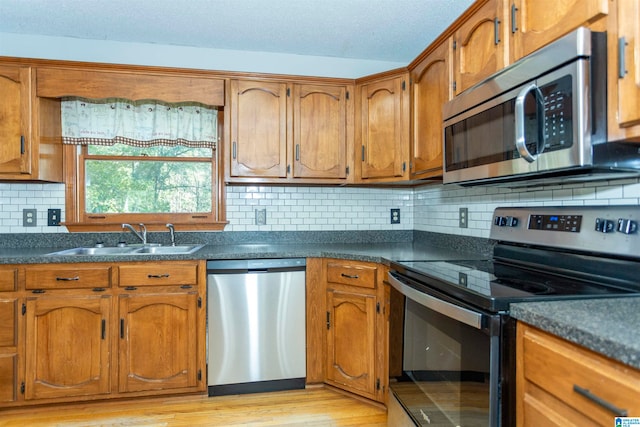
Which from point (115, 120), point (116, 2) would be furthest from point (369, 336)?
point (116, 2)

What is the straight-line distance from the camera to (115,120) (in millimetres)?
2547

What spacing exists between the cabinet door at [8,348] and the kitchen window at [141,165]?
69cm

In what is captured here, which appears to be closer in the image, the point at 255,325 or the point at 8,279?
the point at 8,279

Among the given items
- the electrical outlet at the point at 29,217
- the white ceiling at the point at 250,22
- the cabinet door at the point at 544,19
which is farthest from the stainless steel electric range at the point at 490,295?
the electrical outlet at the point at 29,217

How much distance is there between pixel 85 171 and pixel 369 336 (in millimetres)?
2231

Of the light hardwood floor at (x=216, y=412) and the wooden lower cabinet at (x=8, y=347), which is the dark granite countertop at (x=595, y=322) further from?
the wooden lower cabinet at (x=8, y=347)

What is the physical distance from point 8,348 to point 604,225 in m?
2.87

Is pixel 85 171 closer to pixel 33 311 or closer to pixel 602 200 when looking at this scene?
pixel 33 311

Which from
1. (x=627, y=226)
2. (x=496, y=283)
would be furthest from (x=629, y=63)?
(x=496, y=283)


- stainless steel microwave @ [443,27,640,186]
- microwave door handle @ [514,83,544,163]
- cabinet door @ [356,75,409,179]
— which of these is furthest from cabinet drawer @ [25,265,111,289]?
microwave door handle @ [514,83,544,163]

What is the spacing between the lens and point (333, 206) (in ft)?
9.43

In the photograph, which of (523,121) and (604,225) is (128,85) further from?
(604,225)

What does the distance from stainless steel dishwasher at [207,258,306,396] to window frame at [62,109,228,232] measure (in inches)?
24.5

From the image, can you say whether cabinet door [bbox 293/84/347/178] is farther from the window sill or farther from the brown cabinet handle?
the brown cabinet handle
